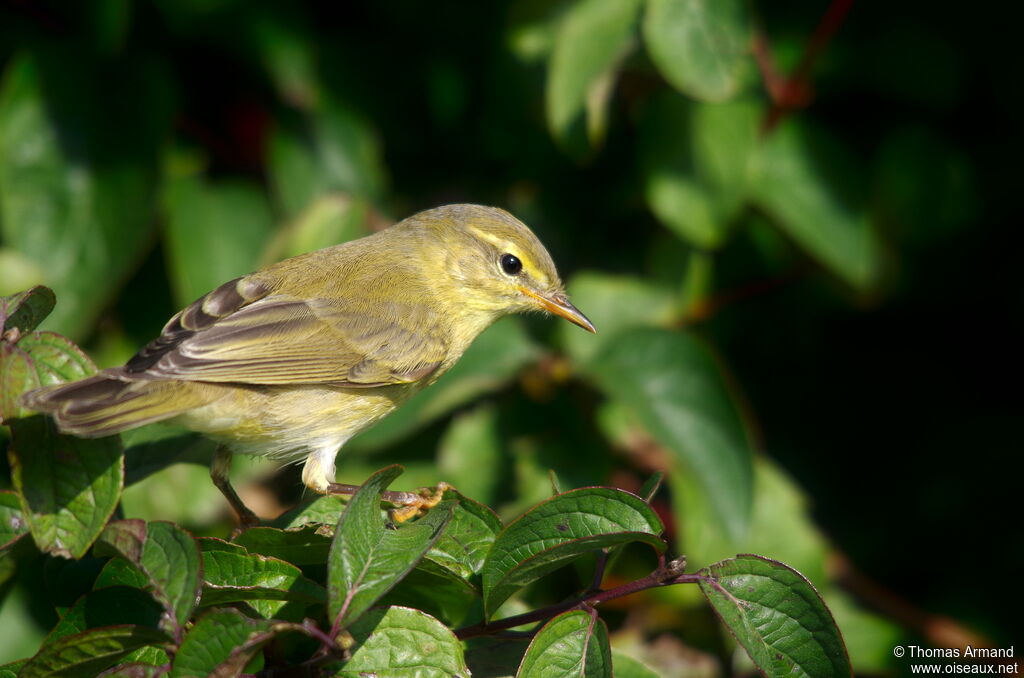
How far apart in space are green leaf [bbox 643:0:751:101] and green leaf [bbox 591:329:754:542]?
81 centimetres

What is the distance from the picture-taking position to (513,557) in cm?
172

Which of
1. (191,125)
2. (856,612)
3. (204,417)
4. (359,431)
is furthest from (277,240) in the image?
(856,612)

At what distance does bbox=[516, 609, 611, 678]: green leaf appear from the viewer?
1636mm

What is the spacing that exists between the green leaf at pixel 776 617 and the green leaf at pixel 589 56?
1768 millimetres

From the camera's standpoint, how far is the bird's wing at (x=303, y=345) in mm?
2535

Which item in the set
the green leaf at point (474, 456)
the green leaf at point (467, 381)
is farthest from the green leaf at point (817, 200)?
the green leaf at point (474, 456)

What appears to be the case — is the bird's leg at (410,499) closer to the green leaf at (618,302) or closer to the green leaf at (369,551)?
the green leaf at (369,551)

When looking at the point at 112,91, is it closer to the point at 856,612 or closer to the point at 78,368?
the point at 78,368

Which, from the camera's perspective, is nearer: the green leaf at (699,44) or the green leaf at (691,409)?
the green leaf at (699,44)

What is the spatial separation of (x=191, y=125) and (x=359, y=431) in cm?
162

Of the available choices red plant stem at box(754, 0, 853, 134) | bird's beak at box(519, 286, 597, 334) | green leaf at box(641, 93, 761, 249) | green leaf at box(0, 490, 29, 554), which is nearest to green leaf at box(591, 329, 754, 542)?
bird's beak at box(519, 286, 597, 334)

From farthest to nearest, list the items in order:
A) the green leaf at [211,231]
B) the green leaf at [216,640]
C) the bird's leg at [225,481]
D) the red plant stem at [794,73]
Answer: the green leaf at [211,231], the red plant stem at [794,73], the bird's leg at [225,481], the green leaf at [216,640]

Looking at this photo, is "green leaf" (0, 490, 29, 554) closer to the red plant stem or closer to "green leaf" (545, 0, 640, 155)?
"green leaf" (545, 0, 640, 155)

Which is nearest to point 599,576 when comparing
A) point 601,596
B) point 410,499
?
point 601,596
